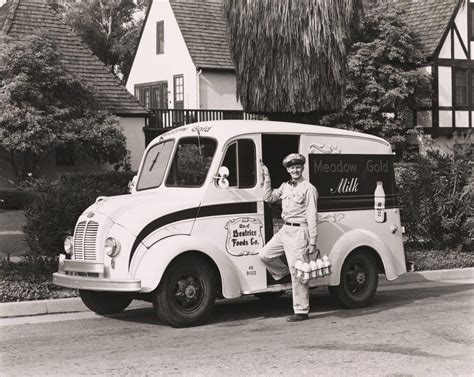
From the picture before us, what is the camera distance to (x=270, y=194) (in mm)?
9977

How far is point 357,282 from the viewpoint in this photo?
35.6ft

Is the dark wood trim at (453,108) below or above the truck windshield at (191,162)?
above

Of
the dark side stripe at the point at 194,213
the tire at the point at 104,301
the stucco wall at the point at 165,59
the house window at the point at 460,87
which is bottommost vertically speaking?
the tire at the point at 104,301

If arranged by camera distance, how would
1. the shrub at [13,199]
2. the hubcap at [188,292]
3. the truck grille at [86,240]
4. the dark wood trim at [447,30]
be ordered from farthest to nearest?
the dark wood trim at [447,30] → the shrub at [13,199] → the truck grille at [86,240] → the hubcap at [188,292]

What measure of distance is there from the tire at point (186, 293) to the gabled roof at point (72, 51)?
65.4 ft

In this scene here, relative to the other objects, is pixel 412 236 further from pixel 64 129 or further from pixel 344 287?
pixel 64 129

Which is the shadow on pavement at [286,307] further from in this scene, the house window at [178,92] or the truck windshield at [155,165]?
the house window at [178,92]

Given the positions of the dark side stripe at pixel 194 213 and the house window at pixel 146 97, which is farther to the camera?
the house window at pixel 146 97

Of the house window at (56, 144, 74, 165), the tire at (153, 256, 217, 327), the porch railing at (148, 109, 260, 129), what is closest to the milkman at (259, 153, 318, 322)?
the tire at (153, 256, 217, 327)

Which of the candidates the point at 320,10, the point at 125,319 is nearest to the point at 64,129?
the point at 320,10

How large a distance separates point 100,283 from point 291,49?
450 inches

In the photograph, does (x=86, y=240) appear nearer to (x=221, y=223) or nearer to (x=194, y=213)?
(x=194, y=213)

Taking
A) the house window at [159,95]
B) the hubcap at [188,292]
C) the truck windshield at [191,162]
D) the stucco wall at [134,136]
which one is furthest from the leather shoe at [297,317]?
the house window at [159,95]

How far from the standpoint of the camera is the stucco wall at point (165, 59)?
126 ft
